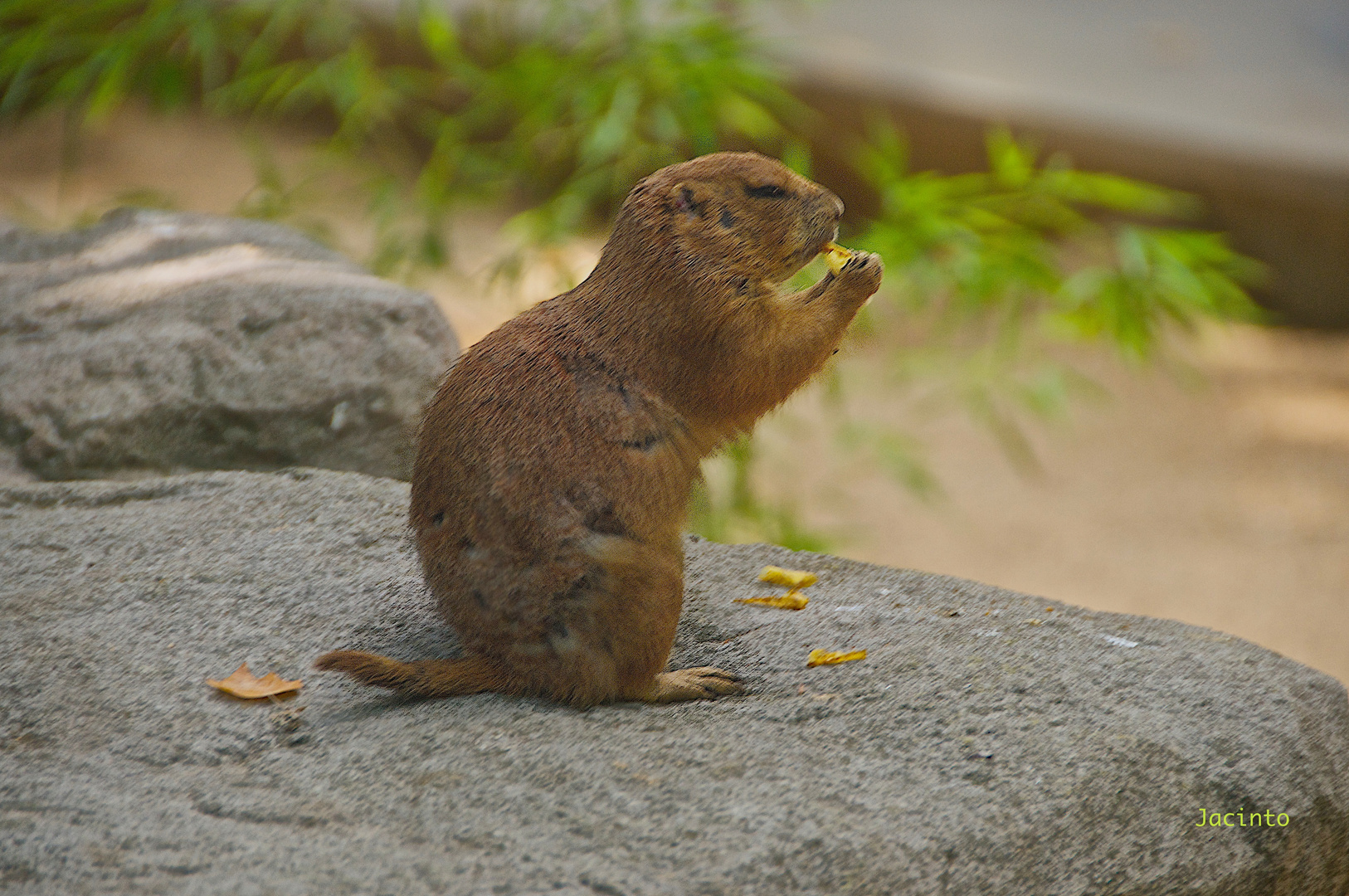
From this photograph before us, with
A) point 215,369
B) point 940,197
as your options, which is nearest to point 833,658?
point 215,369

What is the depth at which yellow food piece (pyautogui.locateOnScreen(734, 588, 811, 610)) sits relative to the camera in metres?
2.82

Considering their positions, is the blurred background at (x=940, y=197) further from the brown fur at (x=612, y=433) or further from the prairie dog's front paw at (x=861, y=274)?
the brown fur at (x=612, y=433)

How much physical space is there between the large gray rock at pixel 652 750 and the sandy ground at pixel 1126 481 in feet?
8.48

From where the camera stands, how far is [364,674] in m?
2.27

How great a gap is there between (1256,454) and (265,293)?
666cm

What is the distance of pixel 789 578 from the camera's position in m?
2.98

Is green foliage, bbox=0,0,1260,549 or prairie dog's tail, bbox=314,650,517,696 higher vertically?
green foliage, bbox=0,0,1260,549

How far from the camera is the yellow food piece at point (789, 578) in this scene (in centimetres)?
296

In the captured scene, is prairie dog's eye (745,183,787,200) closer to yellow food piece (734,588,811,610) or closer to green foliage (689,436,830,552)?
yellow food piece (734,588,811,610)

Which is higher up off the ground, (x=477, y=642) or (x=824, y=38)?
(x=824, y=38)

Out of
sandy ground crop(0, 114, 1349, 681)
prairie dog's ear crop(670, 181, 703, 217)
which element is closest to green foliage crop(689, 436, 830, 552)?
sandy ground crop(0, 114, 1349, 681)

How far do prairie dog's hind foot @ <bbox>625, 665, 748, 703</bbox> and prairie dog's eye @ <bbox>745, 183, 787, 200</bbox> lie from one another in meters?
0.97

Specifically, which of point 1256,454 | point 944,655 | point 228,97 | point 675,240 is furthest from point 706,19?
point 1256,454

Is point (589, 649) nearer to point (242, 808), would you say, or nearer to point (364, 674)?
point (364, 674)
